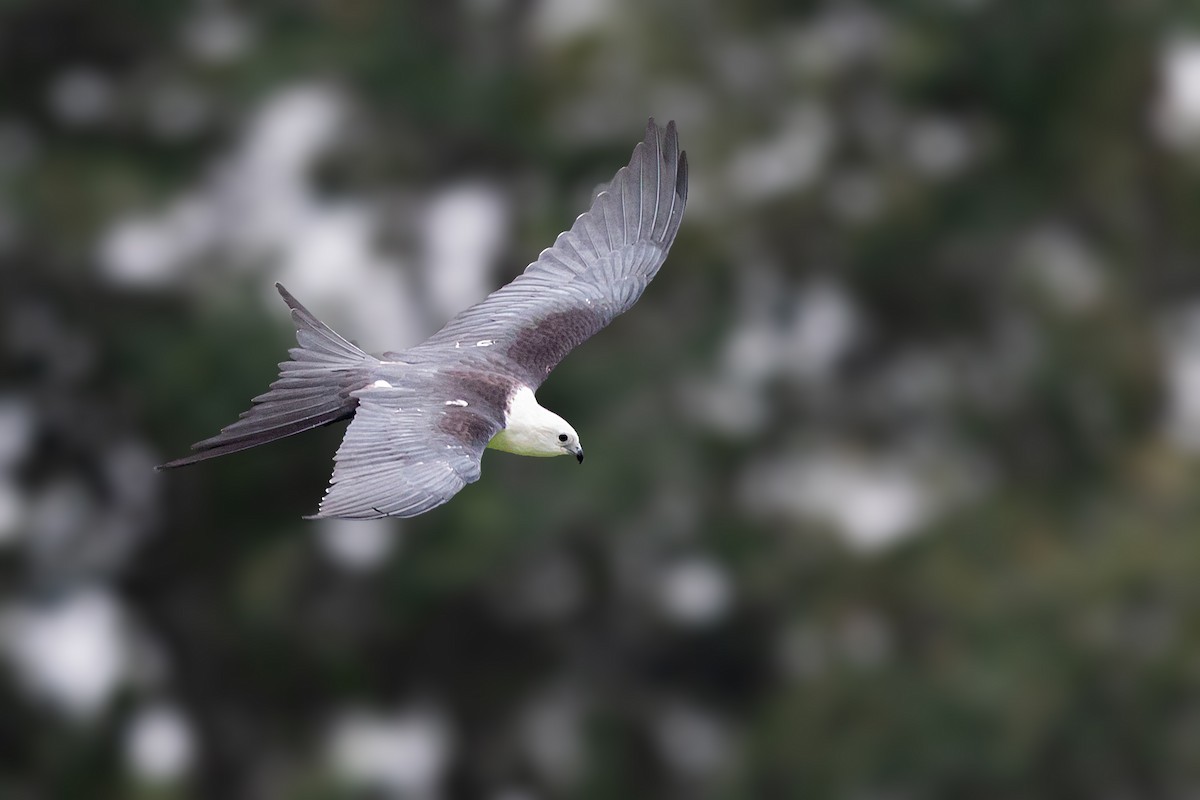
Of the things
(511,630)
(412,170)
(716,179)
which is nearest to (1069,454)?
(716,179)

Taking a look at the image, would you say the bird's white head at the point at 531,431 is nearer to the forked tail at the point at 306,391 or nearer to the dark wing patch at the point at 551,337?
the dark wing patch at the point at 551,337

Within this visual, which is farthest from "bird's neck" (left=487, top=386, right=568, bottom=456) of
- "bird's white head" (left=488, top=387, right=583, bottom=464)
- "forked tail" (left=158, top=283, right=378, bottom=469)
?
"forked tail" (left=158, top=283, right=378, bottom=469)

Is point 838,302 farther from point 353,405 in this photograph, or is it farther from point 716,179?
point 353,405

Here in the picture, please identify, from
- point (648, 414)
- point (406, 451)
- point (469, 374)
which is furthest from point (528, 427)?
point (648, 414)

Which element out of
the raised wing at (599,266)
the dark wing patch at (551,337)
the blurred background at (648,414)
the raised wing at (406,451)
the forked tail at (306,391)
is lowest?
the raised wing at (406,451)

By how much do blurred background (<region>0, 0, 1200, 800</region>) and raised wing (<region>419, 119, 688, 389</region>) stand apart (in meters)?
9.55

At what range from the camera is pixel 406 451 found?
7.14 metres

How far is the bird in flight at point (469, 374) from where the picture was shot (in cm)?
702

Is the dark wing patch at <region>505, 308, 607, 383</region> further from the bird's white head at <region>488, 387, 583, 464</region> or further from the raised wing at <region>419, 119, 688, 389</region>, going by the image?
the bird's white head at <region>488, 387, 583, 464</region>

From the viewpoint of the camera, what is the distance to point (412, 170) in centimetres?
2041

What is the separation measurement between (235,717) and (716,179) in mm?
7698

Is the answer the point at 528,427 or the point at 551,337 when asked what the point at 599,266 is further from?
the point at 528,427

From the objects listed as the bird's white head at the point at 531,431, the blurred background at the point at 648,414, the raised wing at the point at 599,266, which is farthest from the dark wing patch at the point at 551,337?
the blurred background at the point at 648,414

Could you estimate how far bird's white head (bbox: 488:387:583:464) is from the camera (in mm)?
8180
